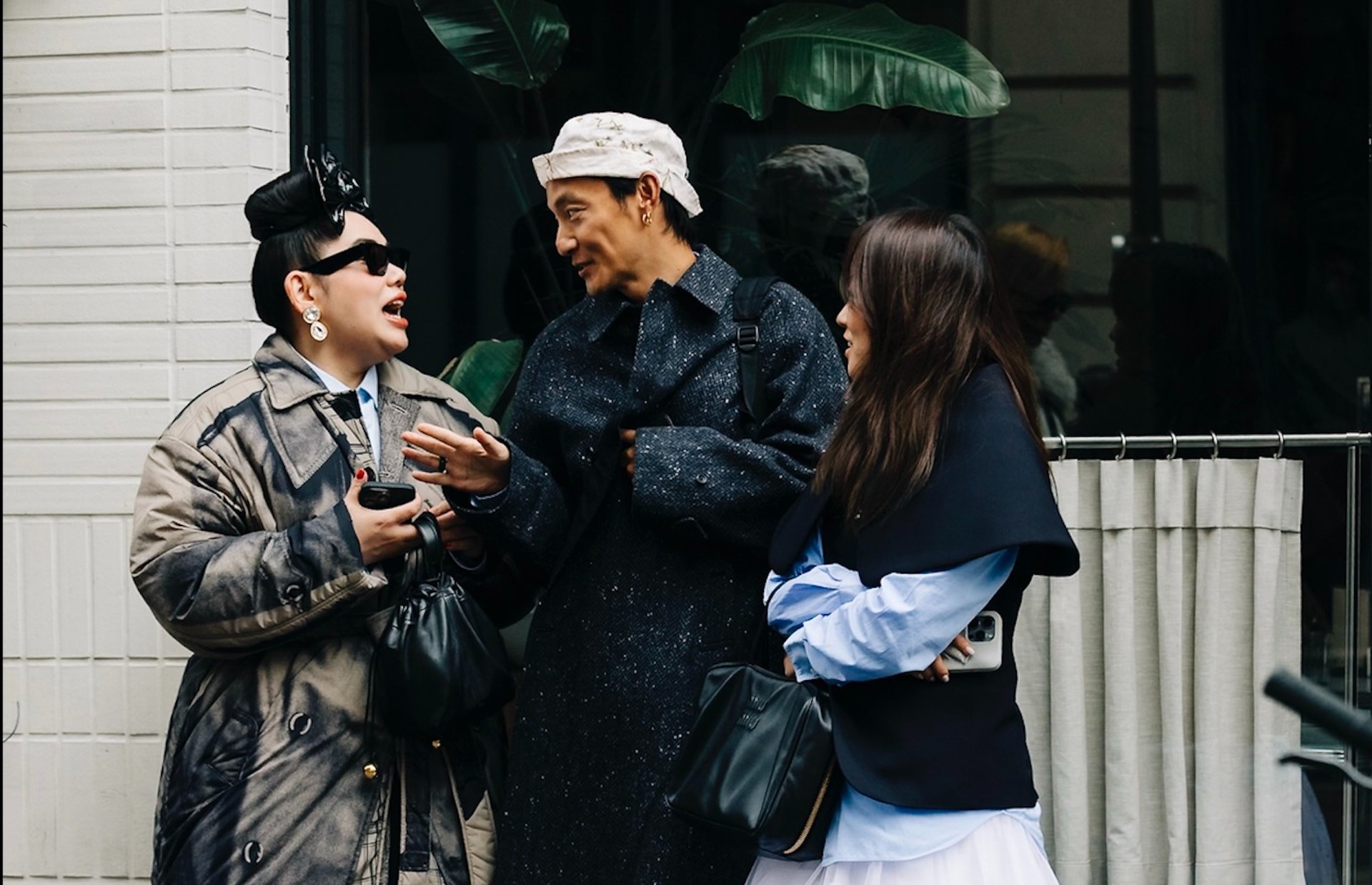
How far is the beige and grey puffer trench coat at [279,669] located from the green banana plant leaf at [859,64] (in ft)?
5.11

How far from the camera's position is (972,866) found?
2889 millimetres

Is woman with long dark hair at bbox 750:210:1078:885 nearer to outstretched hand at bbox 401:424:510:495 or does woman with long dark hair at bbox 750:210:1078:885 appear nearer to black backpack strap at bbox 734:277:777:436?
black backpack strap at bbox 734:277:777:436

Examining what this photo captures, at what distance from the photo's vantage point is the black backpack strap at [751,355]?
132 inches

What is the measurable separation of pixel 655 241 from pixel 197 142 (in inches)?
60.4

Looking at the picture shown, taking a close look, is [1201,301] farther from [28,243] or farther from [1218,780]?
[28,243]

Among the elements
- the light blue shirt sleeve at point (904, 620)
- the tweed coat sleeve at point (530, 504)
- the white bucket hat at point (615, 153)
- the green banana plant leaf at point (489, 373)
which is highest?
the white bucket hat at point (615, 153)

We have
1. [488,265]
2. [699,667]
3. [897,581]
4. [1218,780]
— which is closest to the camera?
[897,581]

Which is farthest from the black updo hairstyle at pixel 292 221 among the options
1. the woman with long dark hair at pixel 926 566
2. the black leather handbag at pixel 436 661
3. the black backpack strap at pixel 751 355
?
the woman with long dark hair at pixel 926 566

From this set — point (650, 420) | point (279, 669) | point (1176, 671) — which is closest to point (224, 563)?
point (279, 669)

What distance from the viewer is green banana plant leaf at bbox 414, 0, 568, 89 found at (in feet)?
14.7

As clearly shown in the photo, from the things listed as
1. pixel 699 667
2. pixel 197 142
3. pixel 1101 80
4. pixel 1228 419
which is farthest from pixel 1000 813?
pixel 197 142

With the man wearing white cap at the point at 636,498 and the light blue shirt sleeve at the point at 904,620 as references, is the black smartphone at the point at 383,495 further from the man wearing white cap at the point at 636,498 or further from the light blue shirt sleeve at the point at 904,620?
the light blue shirt sleeve at the point at 904,620

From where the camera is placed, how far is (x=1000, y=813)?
2932 mm

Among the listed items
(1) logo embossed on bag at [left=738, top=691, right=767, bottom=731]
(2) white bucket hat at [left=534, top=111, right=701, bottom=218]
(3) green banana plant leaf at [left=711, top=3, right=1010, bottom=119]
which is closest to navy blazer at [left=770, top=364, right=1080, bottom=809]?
(1) logo embossed on bag at [left=738, top=691, right=767, bottom=731]
